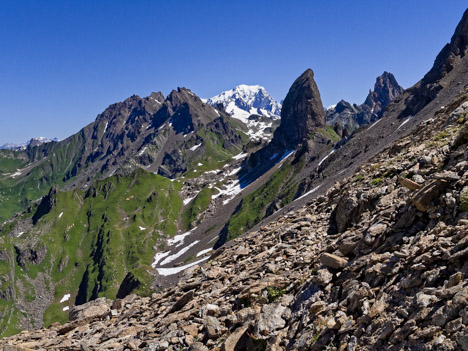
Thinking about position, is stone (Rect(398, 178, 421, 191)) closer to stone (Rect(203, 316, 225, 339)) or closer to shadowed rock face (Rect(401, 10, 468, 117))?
stone (Rect(203, 316, 225, 339))

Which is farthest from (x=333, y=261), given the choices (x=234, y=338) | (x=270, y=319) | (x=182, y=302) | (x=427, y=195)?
(x=182, y=302)

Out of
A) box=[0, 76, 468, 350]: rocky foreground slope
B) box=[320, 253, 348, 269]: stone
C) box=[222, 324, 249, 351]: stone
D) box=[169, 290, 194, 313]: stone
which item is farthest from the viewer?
box=[169, 290, 194, 313]: stone

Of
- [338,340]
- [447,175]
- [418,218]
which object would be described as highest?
[447,175]

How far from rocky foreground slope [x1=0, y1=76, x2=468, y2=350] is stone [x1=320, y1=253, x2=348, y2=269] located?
0.16ft

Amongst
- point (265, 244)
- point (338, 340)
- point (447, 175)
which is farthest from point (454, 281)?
point (265, 244)

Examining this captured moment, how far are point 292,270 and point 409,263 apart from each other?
7.34 meters

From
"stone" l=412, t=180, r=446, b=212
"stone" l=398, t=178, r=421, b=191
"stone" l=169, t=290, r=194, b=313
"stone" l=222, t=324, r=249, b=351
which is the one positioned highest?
"stone" l=398, t=178, r=421, b=191

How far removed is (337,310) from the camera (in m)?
12.1

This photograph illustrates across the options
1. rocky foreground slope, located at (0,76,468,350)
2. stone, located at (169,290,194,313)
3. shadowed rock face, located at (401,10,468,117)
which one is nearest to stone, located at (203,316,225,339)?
rocky foreground slope, located at (0,76,468,350)

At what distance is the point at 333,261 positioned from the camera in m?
14.6

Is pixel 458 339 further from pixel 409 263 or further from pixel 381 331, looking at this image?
pixel 409 263

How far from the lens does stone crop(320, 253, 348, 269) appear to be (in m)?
14.4

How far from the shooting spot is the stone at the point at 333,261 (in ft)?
47.1

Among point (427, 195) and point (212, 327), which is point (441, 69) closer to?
point (427, 195)
